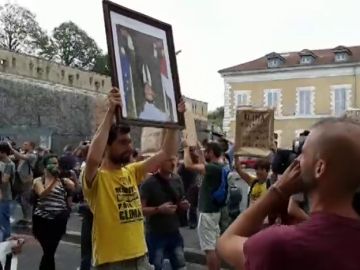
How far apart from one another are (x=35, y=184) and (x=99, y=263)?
118 inches

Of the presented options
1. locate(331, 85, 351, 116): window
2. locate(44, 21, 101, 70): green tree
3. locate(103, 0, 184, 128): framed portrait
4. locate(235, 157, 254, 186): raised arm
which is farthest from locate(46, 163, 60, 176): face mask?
locate(44, 21, 101, 70): green tree

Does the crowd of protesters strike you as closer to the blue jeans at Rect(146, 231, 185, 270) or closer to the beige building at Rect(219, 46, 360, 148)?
the blue jeans at Rect(146, 231, 185, 270)

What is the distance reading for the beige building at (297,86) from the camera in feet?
160

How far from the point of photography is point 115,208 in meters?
4.22

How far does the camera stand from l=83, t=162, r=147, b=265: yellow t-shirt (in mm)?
4180

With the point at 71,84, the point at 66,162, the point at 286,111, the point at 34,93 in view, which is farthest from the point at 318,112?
the point at 66,162

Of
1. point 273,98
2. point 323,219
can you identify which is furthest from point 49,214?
point 273,98

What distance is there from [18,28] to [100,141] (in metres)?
55.7

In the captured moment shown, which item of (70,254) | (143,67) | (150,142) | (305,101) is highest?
(143,67)

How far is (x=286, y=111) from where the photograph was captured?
167 ft

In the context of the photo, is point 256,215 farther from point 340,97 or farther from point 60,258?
point 340,97

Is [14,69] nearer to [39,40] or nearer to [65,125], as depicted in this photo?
[65,125]

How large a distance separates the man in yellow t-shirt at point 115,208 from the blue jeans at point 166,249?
1857 millimetres

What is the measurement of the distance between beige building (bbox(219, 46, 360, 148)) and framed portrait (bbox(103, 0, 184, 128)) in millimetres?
44500
